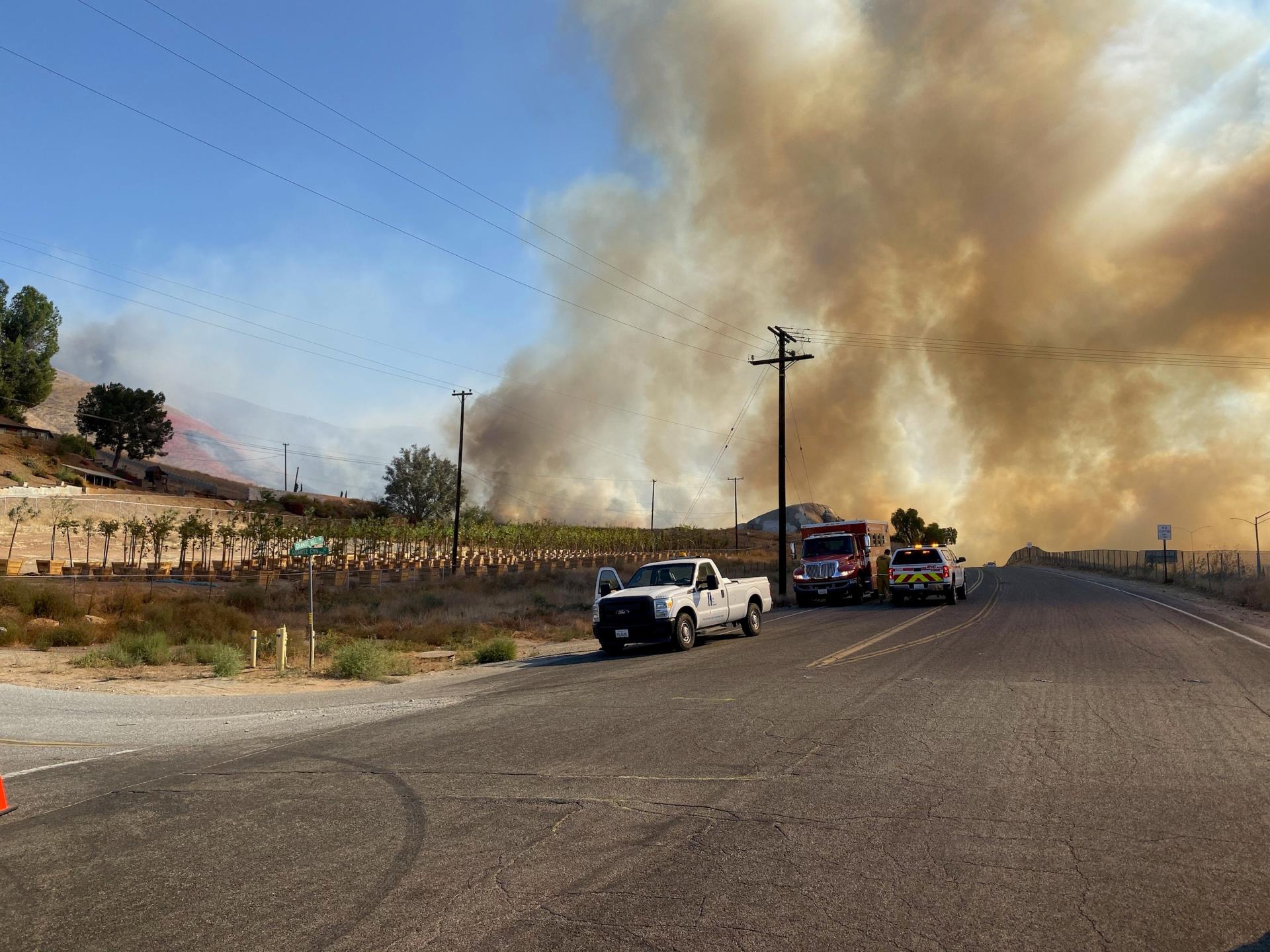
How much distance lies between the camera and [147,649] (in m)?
18.1

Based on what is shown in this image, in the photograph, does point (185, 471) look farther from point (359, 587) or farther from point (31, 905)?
point (31, 905)

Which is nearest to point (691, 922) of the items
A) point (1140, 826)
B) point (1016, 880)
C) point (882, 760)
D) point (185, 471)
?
point (1016, 880)

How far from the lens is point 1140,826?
19.0ft

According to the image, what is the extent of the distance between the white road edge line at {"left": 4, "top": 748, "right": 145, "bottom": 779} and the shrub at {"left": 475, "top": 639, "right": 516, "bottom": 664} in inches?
390

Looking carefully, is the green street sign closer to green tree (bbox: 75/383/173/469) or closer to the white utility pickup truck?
the white utility pickup truck

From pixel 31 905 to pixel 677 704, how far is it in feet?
23.9

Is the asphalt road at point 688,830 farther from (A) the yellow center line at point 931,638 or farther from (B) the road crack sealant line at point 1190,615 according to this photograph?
(B) the road crack sealant line at point 1190,615

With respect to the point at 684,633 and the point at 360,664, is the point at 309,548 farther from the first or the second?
the point at 684,633

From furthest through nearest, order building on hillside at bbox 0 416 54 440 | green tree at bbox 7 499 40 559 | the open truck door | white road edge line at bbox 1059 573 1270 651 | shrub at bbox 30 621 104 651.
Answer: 1. building on hillside at bbox 0 416 54 440
2. green tree at bbox 7 499 40 559
3. shrub at bbox 30 621 104 651
4. the open truck door
5. white road edge line at bbox 1059 573 1270 651

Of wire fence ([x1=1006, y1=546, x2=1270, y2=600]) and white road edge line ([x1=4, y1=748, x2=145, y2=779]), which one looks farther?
wire fence ([x1=1006, y1=546, x2=1270, y2=600])

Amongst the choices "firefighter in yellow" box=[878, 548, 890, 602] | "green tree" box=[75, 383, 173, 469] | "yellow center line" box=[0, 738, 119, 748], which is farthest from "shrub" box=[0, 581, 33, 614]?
"green tree" box=[75, 383, 173, 469]

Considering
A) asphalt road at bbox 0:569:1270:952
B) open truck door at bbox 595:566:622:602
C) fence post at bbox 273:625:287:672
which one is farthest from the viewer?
open truck door at bbox 595:566:622:602

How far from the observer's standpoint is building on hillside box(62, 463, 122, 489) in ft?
262

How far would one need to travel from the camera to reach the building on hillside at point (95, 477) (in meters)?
79.8
